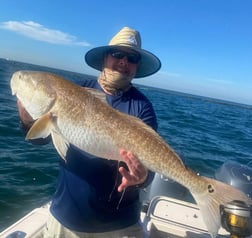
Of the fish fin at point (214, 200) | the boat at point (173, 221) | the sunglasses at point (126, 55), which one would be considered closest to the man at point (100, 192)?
the sunglasses at point (126, 55)

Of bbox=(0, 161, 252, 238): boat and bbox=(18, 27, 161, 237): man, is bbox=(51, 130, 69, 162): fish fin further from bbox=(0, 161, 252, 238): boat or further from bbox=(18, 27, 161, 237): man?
bbox=(0, 161, 252, 238): boat

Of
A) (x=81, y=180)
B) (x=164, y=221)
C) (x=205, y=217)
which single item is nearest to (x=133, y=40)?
(x=81, y=180)

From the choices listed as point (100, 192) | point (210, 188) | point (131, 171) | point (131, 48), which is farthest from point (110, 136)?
point (131, 48)

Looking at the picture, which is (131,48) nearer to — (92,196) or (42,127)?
(42,127)

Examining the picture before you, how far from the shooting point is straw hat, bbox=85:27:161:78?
4012 mm

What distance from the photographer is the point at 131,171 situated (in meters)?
3.24

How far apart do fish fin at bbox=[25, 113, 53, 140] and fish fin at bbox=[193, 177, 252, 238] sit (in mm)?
1548

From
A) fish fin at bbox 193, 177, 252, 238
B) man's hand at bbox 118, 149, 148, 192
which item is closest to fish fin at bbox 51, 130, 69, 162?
man's hand at bbox 118, 149, 148, 192

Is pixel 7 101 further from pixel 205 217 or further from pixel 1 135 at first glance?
pixel 205 217

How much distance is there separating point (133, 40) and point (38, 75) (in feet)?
3.84

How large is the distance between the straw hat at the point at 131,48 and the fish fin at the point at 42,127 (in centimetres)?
120

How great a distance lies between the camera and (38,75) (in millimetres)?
3629

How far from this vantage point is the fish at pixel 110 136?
3258 mm

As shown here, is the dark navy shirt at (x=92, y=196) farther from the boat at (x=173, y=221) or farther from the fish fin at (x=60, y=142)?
the boat at (x=173, y=221)
